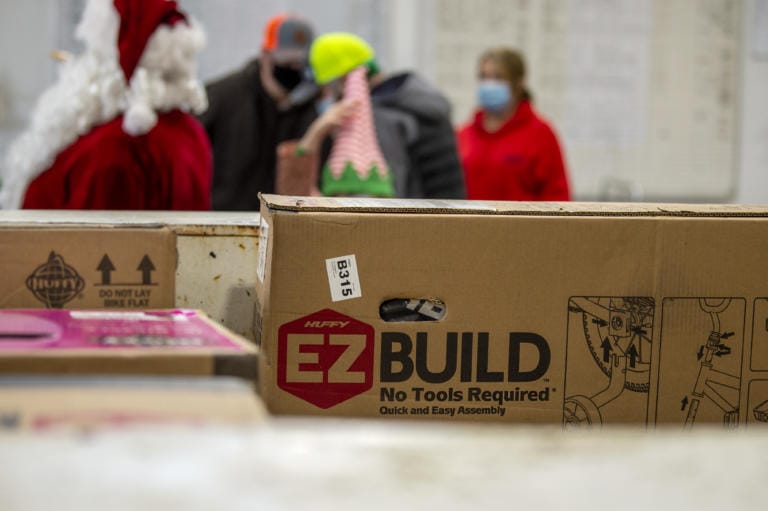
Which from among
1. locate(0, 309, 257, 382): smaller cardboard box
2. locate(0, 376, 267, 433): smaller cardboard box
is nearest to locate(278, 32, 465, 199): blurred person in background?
locate(0, 309, 257, 382): smaller cardboard box

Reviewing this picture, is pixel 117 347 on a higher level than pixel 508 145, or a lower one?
lower

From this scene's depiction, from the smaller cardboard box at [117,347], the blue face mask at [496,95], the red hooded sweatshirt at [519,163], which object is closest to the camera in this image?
the smaller cardboard box at [117,347]

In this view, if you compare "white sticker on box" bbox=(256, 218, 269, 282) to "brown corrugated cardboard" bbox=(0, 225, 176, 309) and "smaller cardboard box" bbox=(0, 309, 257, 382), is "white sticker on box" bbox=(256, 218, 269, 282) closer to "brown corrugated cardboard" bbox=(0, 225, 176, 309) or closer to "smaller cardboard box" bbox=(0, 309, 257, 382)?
"brown corrugated cardboard" bbox=(0, 225, 176, 309)

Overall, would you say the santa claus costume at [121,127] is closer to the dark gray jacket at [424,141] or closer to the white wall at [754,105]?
the dark gray jacket at [424,141]

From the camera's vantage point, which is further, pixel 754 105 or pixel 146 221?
pixel 754 105

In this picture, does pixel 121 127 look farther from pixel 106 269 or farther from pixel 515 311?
pixel 515 311

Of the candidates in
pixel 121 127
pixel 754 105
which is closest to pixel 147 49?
pixel 121 127

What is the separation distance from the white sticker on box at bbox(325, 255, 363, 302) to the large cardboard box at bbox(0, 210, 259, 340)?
18 cm

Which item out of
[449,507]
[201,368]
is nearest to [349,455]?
[449,507]

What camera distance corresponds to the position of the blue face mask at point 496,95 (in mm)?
3334

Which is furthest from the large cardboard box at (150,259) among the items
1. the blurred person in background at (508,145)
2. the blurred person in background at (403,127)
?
the blurred person in background at (508,145)

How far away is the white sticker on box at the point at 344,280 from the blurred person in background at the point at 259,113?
1909 mm

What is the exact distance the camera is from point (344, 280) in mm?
1027

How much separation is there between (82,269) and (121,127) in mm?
997
